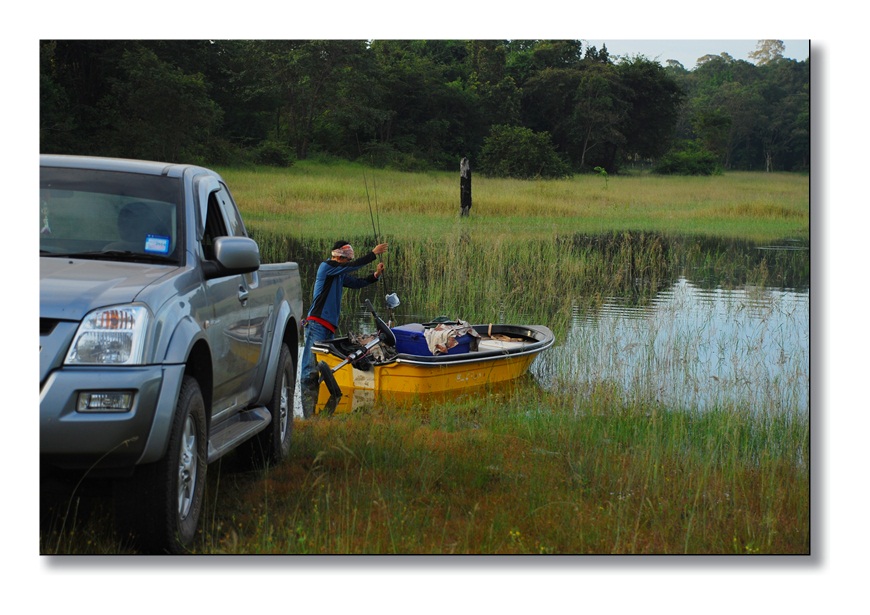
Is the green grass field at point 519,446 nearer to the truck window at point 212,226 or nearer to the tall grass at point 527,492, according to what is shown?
the tall grass at point 527,492

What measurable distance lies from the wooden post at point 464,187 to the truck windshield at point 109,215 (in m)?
3.43

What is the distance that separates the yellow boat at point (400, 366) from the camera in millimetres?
9742

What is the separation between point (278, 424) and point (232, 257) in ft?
6.00

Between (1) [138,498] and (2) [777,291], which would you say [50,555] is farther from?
(2) [777,291]

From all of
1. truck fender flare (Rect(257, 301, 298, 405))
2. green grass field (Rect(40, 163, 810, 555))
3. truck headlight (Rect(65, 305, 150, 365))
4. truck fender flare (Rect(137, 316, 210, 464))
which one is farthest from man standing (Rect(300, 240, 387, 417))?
truck headlight (Rect(65, 305, 150, 365))

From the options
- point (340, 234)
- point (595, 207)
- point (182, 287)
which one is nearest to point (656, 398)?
point (595, 207)

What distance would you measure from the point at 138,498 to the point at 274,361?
1993 mm

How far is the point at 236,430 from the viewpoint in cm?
563

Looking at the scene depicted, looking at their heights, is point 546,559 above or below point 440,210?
below

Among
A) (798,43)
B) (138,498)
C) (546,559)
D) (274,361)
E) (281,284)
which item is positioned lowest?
(546,559)

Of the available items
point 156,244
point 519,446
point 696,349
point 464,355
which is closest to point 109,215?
point 156,244

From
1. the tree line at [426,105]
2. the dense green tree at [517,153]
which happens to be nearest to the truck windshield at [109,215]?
the tree line at [426,105]

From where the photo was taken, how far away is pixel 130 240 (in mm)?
5098
